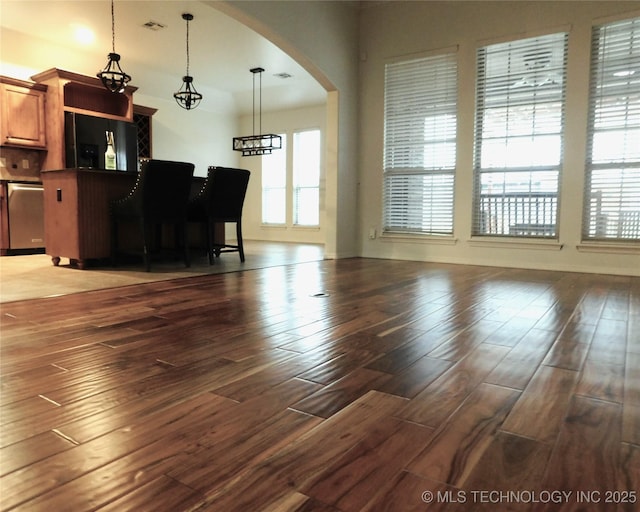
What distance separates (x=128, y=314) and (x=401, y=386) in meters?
1.63

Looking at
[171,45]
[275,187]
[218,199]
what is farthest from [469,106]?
[275,187]

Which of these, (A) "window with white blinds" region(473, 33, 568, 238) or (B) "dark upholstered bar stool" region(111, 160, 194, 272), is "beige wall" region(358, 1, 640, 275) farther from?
(B) "dark upholstered bar stool" region(111, 160, 194, 272)

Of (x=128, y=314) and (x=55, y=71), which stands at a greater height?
(x=55, y=71)

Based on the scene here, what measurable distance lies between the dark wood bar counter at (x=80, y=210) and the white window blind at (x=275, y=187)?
17.4ft

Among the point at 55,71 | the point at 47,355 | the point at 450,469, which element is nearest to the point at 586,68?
the point at 450,469

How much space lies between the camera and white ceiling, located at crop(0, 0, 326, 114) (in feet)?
17.6

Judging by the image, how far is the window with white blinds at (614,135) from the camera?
4340mm

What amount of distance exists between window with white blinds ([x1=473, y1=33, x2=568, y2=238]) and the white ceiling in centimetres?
311

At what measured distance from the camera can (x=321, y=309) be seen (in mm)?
2639

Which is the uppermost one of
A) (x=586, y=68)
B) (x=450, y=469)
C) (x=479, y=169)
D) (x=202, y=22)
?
(x=202, y=22)

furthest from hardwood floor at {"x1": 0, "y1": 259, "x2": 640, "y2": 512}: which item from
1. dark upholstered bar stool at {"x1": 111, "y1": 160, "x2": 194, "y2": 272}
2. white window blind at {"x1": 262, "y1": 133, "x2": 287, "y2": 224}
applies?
white window blind at {"x1": 262, "y1": 133, "x2": 287, "y2": 224}

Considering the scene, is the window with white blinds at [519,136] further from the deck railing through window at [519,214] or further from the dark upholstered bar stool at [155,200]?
the dark upholstered bar stool at [155,200]

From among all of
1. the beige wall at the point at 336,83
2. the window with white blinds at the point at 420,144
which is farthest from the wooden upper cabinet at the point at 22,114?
the window with white blinds at the point at 420,144

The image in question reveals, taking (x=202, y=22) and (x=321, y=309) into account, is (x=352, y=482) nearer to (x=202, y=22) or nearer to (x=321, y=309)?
(x=321, y=309)
